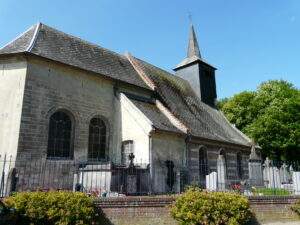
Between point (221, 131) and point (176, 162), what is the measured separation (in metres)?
6.80

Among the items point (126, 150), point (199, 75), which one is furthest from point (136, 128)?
point (199, 75)

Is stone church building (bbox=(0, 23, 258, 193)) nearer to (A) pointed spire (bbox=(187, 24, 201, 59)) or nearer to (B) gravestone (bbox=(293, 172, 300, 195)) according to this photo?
(B) gravestone (bbox=(293, 172, 300, 195))

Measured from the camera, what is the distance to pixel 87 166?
14.9 m

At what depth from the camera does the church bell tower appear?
94.2ft

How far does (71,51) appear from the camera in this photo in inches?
716

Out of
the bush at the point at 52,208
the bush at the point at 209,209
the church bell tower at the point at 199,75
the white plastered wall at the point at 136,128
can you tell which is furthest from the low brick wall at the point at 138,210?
the church bell tower at the point at 199,75

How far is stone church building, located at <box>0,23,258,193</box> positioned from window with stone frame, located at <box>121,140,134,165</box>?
0.09ft

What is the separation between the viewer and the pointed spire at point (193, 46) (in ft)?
103

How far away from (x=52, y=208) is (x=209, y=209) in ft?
14.4

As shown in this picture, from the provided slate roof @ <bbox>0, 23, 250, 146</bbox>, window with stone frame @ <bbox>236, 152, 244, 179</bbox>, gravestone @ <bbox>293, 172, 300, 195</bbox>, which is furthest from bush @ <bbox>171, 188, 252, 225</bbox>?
window with stone frame @ <bbox>236, 152, 244, 179</bbox>

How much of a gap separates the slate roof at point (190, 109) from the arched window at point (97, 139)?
4.93 meters

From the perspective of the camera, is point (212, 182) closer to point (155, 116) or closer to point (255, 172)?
point (255, 172)

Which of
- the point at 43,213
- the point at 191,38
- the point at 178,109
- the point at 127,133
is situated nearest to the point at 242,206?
the point at 43,213

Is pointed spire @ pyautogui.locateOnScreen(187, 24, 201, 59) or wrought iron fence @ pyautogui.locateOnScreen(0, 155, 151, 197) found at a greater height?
pointed spire @ pyautogui.locateOnScreen(187, 24, 201, 59)
